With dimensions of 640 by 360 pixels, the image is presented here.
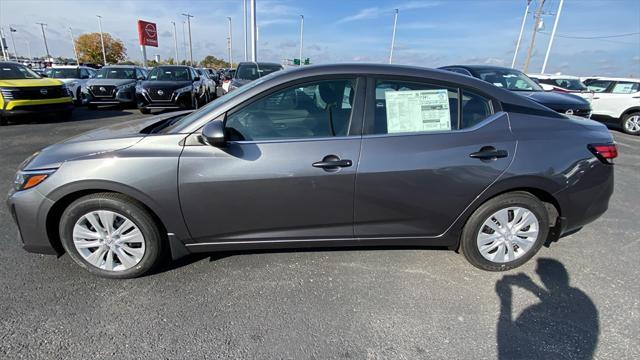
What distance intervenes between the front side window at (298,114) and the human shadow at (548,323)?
1706 mm

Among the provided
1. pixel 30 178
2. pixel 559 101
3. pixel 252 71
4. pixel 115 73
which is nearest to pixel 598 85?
pixel 559 101

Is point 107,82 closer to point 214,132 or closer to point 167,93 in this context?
point 167,93

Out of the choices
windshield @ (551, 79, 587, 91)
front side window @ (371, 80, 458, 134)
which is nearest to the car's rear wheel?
windshield @ (551, 79, 587, 91)

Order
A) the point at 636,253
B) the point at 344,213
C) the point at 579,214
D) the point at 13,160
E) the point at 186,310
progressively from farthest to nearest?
the point at 13,160 < the point at 636,253 < the point at 579,214 < the point at 344,213 < the point at 186,310

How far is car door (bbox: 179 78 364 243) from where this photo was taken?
2.32 meters

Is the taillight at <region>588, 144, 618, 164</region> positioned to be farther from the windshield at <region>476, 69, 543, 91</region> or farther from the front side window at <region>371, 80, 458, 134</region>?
the windshield at <region>476, 69, 543, 91</region>

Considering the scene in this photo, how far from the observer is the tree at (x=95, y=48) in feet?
227

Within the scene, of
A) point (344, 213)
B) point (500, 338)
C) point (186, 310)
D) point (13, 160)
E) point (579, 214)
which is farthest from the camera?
point (13, 160)

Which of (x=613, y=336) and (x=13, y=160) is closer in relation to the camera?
(x=613, y=336)

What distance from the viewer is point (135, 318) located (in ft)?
7.27

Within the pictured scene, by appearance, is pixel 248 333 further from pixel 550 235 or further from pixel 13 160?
pixel 13 160

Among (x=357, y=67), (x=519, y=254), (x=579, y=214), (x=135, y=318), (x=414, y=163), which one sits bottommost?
(x=135, y=318)

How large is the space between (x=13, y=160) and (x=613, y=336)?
7958 millimetres

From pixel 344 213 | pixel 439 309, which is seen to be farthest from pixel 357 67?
pixel 439 309
